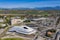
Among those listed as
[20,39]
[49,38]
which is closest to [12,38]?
[20,39]

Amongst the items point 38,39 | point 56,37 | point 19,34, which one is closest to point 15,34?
point 19,34

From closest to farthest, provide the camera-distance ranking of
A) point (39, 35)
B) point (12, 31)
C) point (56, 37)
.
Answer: point (56, 37) → point (39, 35) → point (12, 31)

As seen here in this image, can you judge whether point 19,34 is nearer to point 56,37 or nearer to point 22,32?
point 22,32

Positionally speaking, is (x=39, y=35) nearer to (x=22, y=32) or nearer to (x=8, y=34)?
(x=22, y=32)

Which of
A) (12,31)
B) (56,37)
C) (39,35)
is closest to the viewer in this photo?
(56,37)

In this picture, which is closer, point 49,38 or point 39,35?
point 49,38

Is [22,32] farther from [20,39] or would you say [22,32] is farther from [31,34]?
[20,39]

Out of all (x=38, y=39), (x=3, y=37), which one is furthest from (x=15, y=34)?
(x=38, y=39)

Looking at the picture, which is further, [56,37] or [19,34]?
[19,34]
